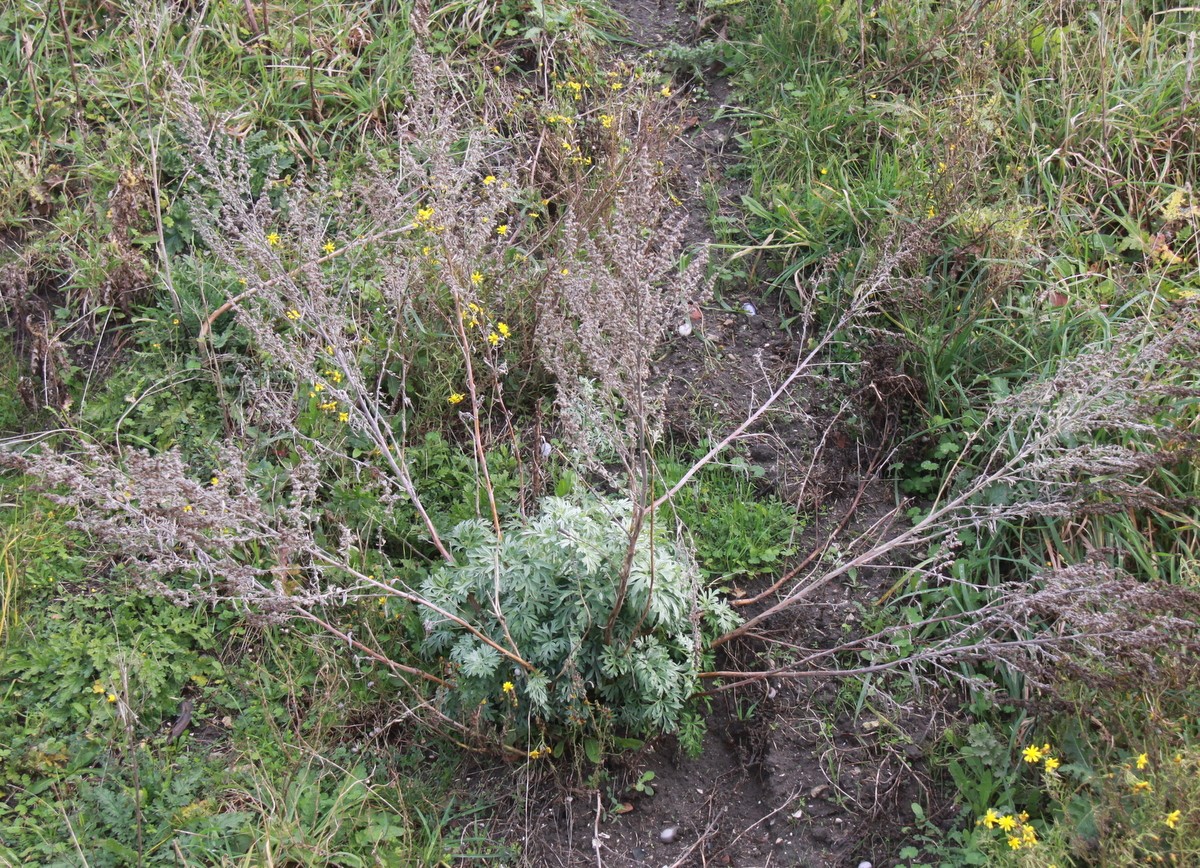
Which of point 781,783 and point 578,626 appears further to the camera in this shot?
point 781,783

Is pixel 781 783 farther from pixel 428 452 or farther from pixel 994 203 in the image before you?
pixel 994 203

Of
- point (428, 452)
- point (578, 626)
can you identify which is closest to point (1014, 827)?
point (578, 626)

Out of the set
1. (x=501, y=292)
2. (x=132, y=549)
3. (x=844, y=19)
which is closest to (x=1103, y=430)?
(x=501, y=292)

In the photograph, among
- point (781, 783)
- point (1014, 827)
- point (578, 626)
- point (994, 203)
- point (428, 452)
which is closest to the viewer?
point (1014, 827)

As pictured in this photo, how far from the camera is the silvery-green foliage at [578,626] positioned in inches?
104

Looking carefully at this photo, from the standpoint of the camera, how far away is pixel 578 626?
2.63m

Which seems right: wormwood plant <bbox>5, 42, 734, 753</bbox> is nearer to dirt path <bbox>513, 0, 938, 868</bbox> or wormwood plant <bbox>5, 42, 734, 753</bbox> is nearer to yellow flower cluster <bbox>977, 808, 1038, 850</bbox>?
dirt path <bbox>513, 0, 938, 868</bbox>

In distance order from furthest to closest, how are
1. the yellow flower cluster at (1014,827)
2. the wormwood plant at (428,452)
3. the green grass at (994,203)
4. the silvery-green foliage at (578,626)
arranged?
the green grass at (994,203)
the silvery-green foliage at (578,626)
the wormwood plant at (428,452)
the yellow flower cluster at (1014,827)

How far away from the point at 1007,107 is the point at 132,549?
3934 millimetres

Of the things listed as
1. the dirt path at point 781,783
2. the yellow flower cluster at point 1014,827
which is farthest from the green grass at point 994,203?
the dirt path at point 781,783

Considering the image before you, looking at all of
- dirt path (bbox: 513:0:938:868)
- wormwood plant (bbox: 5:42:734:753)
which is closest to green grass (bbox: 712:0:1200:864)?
dirt path (bbox: 513:0:938:868)

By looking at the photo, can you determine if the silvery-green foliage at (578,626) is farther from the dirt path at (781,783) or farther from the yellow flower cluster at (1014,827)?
the yellow flower cluster at (1014,827)

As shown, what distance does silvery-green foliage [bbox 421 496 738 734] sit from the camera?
2.63 m

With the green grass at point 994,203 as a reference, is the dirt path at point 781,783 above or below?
below
